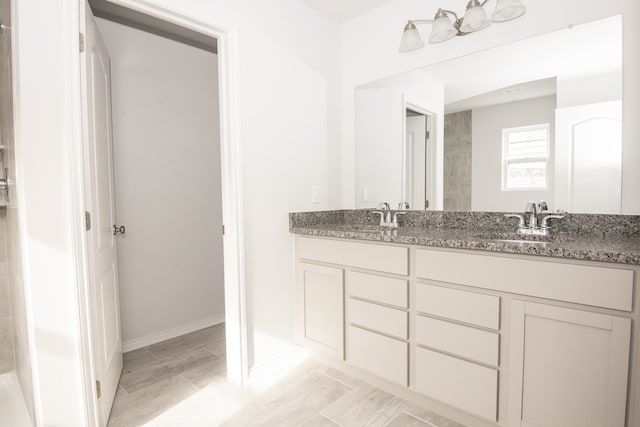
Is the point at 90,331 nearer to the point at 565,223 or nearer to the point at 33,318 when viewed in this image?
the point at 33,318

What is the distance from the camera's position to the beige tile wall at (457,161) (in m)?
2.14

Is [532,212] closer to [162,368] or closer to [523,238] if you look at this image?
[523,238]

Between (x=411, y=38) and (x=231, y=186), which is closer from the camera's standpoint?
(x=231, y=186)

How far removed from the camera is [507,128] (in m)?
1.99

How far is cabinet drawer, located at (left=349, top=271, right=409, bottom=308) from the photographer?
1.80m

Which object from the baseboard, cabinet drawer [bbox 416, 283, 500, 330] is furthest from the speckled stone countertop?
the baseboard

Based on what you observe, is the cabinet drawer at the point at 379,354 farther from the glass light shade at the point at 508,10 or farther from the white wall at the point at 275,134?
the glass light shade at the point at 508,10

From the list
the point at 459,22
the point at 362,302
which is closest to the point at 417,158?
the point at 459,22

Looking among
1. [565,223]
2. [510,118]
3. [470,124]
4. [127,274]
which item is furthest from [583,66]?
[127,274]

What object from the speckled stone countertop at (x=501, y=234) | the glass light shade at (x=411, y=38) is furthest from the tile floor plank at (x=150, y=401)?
the glass light shade at (x=411, y=38)

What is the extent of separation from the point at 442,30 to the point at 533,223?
1.20 m

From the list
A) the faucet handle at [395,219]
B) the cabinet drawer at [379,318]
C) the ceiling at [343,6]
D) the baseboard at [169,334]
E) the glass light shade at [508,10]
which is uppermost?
the ceiling at [343,6]

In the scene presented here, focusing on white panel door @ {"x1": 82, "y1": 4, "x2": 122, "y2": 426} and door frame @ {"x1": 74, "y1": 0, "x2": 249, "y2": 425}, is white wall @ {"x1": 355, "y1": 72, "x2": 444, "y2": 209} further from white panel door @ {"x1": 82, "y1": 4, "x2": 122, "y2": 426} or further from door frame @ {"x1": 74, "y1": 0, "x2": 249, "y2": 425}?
white panel door @ {"x1": 82, "y1": 4, "x2": 122, "y2": 426}

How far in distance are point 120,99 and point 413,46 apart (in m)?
2.05
